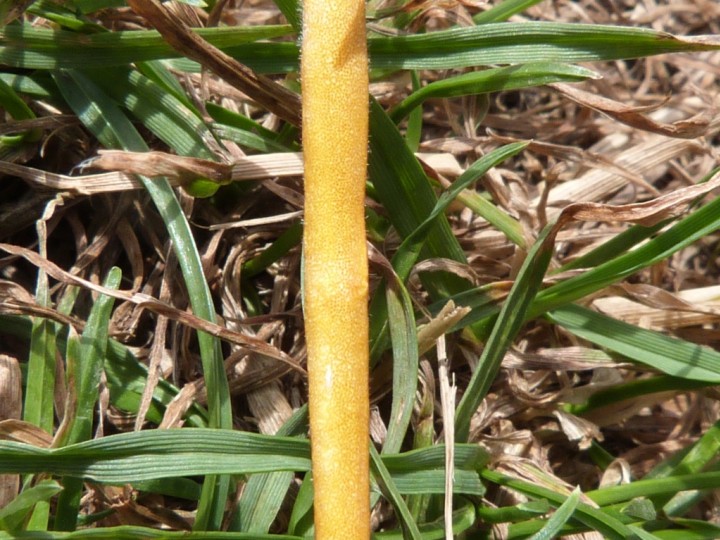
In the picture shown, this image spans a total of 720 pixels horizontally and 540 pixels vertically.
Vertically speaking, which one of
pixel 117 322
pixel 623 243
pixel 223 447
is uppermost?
pixel 623 243

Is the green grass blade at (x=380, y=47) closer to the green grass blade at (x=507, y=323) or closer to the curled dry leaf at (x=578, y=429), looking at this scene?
the green grass blade at (x=507, y=323)

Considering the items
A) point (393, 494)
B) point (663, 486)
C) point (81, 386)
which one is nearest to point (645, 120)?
point (663, 486)

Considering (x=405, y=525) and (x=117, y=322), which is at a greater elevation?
(x=117, y=322)

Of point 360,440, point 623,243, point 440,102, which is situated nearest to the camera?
point 360,440

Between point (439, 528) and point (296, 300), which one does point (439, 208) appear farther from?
point (439, 528)

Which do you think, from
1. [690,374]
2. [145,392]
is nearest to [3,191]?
[145,392]

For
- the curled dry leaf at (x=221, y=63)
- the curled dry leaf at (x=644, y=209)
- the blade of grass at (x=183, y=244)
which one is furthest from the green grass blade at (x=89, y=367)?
the curled dry leaf at (x=644, y=209)

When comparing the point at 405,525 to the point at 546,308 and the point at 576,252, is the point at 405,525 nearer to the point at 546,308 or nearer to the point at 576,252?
the point at 546,308

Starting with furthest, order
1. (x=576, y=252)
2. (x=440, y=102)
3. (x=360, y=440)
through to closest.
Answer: (x=440, y=102) < (x=576, y=252) < (x=360, y=440)
